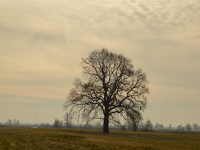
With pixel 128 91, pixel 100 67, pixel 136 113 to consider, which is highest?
pixel 100 67

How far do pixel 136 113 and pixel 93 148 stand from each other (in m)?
22.5

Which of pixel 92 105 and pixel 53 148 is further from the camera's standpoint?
pixel 92 105

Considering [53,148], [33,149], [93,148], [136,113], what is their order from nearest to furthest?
[33,149], [53,148], [93,148], [136,113]

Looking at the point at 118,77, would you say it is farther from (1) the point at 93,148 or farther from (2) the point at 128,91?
(1) the point at 93,148

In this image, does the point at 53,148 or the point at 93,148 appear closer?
the point at 53,148

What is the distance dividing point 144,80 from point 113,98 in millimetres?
6612

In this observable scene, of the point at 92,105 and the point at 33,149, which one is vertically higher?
the point at 92,105

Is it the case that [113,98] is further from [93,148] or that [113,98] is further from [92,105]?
[93,148]

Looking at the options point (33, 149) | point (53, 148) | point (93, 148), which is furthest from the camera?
point (93, 148)

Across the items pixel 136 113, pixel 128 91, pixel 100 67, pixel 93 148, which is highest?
pixel 100 67

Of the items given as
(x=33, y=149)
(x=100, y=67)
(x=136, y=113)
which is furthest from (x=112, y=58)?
(x=33, y=149)

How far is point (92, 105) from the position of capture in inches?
1855

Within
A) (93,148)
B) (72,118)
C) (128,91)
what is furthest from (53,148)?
(128,91)

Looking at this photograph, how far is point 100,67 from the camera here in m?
48.4
